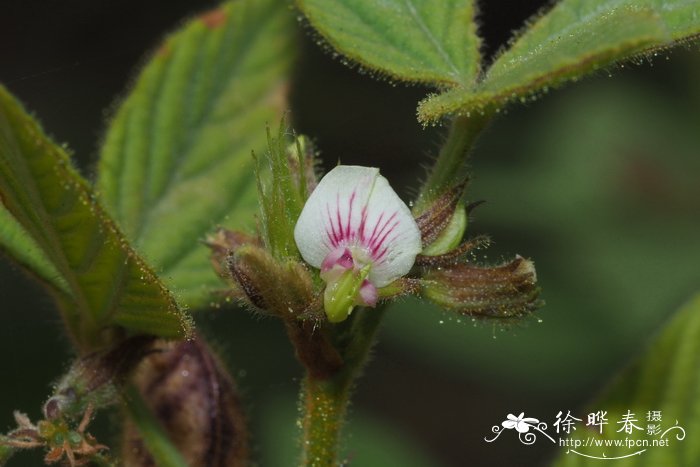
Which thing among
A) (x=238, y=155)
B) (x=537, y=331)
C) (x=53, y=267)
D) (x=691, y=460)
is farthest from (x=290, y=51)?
(x=537, y=331)

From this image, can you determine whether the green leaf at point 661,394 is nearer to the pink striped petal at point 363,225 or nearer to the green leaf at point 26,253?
the pink striped petal at point 363,225

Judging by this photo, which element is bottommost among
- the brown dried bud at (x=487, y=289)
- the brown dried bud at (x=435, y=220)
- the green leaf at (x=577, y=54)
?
the brown dried bud at (x=487, y=289)

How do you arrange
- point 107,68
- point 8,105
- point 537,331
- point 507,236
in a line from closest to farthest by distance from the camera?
point 8,105
point 537,331
point 507,236
point 107,68

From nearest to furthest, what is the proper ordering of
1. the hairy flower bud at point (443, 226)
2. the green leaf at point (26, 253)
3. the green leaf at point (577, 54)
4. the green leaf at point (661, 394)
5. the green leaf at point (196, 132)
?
the green leaf at point (577, 54) < the hairy flower bud at point (443, 226) < the green leaf at point (26, 253) < the green leaf at point (661, 394) < the green leaf at point (196, 132)

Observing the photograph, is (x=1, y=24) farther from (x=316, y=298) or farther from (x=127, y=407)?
(x=316, y=298)

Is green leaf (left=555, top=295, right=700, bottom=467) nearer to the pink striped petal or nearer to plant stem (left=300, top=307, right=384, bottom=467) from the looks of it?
plant stem (left=300, top=307, right=384, bottom=467)

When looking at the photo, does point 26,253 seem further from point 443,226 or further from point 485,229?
point 485,229

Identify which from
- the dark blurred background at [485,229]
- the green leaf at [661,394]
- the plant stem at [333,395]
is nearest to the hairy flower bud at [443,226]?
the plant stem at [333,395]
